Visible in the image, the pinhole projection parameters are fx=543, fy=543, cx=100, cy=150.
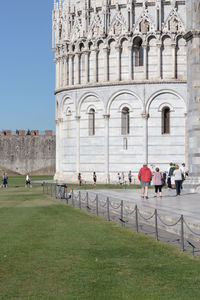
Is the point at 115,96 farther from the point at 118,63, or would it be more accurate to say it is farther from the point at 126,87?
the point at 118,63

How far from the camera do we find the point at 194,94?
101 ft

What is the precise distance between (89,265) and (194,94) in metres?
19.9

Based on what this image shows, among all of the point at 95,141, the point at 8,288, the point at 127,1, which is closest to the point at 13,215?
the point at 8,288

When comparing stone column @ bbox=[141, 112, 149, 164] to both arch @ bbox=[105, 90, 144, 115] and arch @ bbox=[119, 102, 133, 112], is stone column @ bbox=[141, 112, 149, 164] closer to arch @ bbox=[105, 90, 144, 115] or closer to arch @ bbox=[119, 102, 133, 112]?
arch @ bbox=[105, 90, 144, 115]

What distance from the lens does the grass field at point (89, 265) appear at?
10.2m

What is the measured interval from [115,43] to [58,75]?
8911mm

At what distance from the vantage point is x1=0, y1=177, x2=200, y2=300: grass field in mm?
10211

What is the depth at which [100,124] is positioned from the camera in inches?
2044

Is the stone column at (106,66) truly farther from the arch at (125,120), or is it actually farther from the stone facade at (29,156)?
the stone facade at (29,156)

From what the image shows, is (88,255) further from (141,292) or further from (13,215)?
(13,215)

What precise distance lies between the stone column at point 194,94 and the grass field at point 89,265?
12.2 m

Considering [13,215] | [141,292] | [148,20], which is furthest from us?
[148,20]

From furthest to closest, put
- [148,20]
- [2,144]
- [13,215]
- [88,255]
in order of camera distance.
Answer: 1. [2,144]
2. [148,20]
3. [13,215]
4. [88,255]

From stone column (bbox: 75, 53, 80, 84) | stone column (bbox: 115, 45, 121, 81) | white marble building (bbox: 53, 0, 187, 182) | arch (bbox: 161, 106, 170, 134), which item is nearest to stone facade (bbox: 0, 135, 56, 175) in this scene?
white marble building (bbox: 53, 0, 187, 182)
